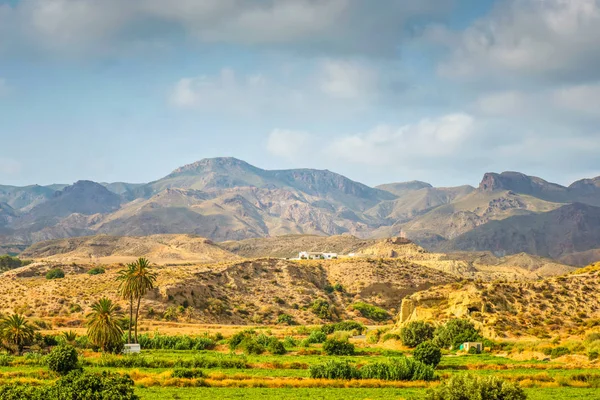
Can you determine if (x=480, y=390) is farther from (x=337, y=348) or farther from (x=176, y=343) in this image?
(x=176, y=343)

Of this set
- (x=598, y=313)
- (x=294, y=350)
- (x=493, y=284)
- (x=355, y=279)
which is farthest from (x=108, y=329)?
(x=355, y=279)

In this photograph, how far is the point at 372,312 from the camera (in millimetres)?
107500

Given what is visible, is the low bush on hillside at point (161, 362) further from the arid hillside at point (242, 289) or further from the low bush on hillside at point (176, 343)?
Result: the arid hillside at point (242, 289)

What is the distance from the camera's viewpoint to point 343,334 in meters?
72.1

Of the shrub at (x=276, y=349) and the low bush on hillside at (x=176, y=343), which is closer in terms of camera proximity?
the shrub at (x=276, y=349)

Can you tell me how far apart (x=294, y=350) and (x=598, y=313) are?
39.7 metres

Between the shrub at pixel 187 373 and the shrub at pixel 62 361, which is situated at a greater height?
the shrub at pixel 62 361

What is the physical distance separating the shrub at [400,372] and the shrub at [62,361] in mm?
20239

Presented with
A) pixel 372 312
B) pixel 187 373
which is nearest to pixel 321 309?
pixel 372 312

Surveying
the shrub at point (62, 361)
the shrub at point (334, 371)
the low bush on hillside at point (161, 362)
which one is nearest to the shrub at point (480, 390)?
the shrub at point (334, 371)

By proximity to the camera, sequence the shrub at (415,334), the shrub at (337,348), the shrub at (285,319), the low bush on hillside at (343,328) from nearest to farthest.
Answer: the shrub at (337,348)
the shrub at (415,334)
the low bush on hillside at (343,328)
the shrub at (285,319)

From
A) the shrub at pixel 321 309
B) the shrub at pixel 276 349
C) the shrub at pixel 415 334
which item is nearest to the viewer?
the shrub at pixel 276 349

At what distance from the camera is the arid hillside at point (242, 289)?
93.7 metres

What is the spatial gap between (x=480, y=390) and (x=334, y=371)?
17215 millimetres
